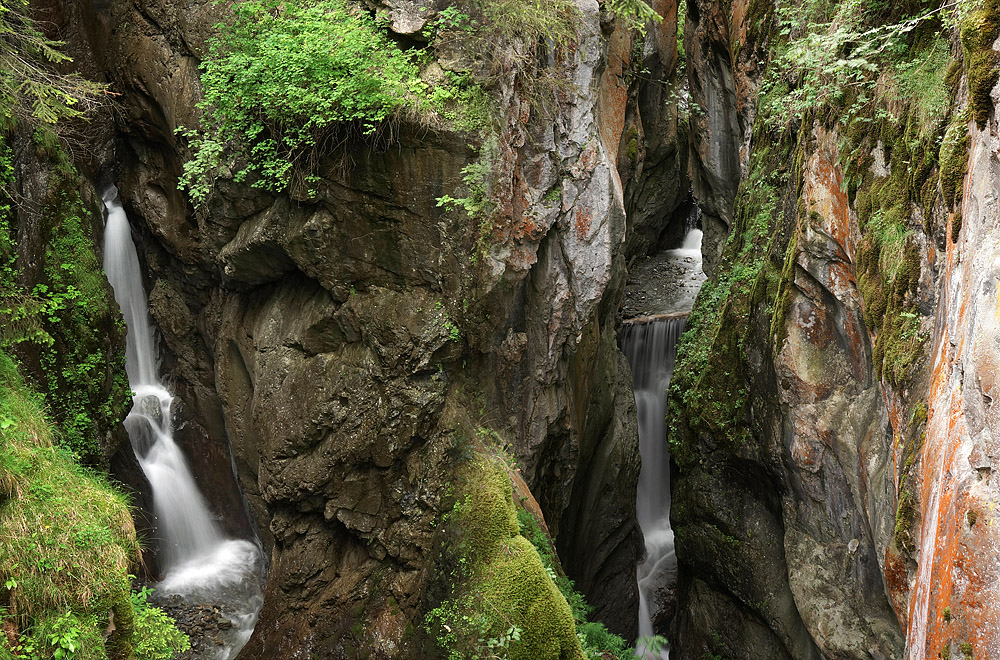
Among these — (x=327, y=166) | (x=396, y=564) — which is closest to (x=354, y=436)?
(x=396, y=564)

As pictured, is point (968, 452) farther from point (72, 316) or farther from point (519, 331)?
point (72, 316)

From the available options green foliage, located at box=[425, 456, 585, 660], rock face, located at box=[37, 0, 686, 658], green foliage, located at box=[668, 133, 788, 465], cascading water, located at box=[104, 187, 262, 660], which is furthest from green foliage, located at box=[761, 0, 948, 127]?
cascading water, located at box=[104, 187, 262, 660]

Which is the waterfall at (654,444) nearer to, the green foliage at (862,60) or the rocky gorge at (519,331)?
the rocky gorge at (519,331)

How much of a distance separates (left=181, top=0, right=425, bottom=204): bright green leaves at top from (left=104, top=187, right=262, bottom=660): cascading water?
10.1 ft

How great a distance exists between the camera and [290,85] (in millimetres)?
8219

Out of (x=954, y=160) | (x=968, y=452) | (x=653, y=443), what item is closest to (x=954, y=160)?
(x=954, y=160)

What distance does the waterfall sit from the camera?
15.1 meters

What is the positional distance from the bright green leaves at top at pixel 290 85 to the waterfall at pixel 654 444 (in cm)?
947

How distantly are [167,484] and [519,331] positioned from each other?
616 cm

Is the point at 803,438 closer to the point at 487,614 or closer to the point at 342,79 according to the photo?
the point at 487,614

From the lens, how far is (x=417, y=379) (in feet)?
28.5

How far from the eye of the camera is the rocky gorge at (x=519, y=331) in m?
6.62

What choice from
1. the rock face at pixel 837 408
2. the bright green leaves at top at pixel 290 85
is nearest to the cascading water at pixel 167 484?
the bright green leaves at top at pixel 290 85

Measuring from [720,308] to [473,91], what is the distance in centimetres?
603
